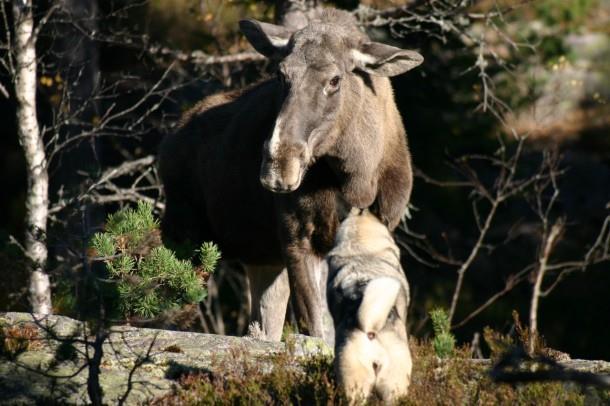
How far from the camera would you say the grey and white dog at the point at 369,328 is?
5.13 m

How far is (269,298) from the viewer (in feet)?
31.2

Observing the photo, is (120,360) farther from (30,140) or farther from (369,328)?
(30,140)

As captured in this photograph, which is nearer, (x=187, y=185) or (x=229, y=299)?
(x=187, y=185)

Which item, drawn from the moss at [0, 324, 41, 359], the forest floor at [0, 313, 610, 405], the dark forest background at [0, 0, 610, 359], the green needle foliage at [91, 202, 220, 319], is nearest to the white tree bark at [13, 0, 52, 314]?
the dark forest background at [0, 0, 610, 359]

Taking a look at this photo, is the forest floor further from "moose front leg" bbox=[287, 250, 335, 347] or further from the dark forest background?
the dark forest background

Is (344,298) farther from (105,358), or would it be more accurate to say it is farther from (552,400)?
(105,358)

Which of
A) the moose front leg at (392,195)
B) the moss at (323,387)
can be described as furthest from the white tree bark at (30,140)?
the moss at (323,387)

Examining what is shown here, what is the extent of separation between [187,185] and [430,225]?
9.06 m

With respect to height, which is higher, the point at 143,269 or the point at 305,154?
the point at 305,154

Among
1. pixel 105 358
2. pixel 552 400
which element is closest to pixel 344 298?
pixel 552 400

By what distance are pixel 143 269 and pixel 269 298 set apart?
137 inches

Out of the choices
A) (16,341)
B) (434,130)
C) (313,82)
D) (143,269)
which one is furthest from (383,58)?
(434,130)

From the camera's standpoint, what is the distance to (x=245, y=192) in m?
8.61

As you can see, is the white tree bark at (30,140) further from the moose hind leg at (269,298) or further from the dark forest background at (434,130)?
the moose hind leg at (269,298)
